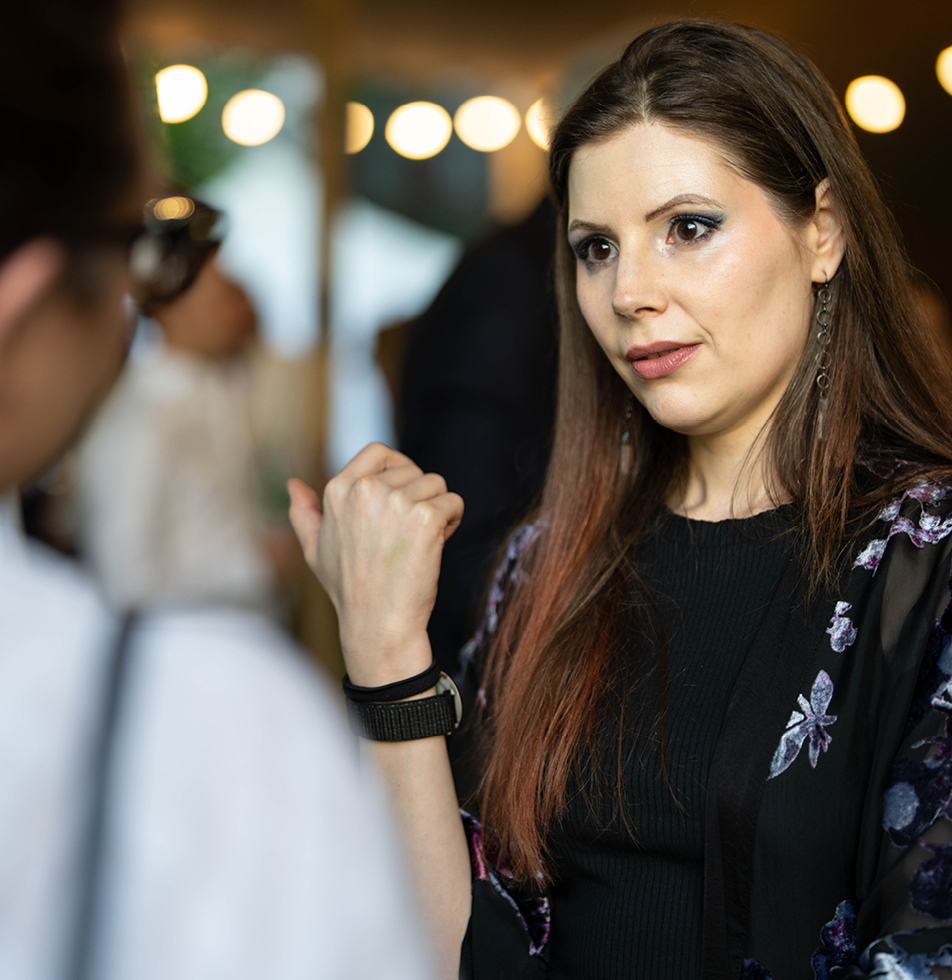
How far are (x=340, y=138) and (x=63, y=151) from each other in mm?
1751

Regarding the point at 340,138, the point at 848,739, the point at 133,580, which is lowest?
the point at 848,739

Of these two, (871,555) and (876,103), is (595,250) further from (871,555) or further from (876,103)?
(876,103)

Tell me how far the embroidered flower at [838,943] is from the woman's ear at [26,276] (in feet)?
2.58

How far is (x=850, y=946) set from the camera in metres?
0.85

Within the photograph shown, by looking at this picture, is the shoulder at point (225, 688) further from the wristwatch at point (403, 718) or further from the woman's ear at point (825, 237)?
the woman's ear at point (825, 237)

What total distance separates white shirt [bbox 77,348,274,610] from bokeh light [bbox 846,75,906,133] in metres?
1.91

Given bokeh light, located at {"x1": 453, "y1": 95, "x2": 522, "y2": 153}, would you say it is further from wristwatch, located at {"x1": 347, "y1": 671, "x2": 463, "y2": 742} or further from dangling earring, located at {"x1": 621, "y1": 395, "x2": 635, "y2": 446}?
wristwatch, located at {"x1": 347, "y1": 671, "x2": 463, "y2": 742}

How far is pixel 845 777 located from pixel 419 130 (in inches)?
74.3

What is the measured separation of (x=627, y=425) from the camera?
1.29 m

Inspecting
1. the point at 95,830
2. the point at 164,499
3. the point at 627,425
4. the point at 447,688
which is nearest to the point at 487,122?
the point at 627,425

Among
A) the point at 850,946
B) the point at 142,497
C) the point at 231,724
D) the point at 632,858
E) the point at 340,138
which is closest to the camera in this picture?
the point at 231,724

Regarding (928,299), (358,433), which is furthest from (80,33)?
(928,299)

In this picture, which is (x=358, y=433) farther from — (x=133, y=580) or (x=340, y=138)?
(x=133, y=580)

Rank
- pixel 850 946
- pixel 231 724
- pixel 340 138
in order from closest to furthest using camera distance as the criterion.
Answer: pixel 231 724, pixel 850 946, pixel 340 138
